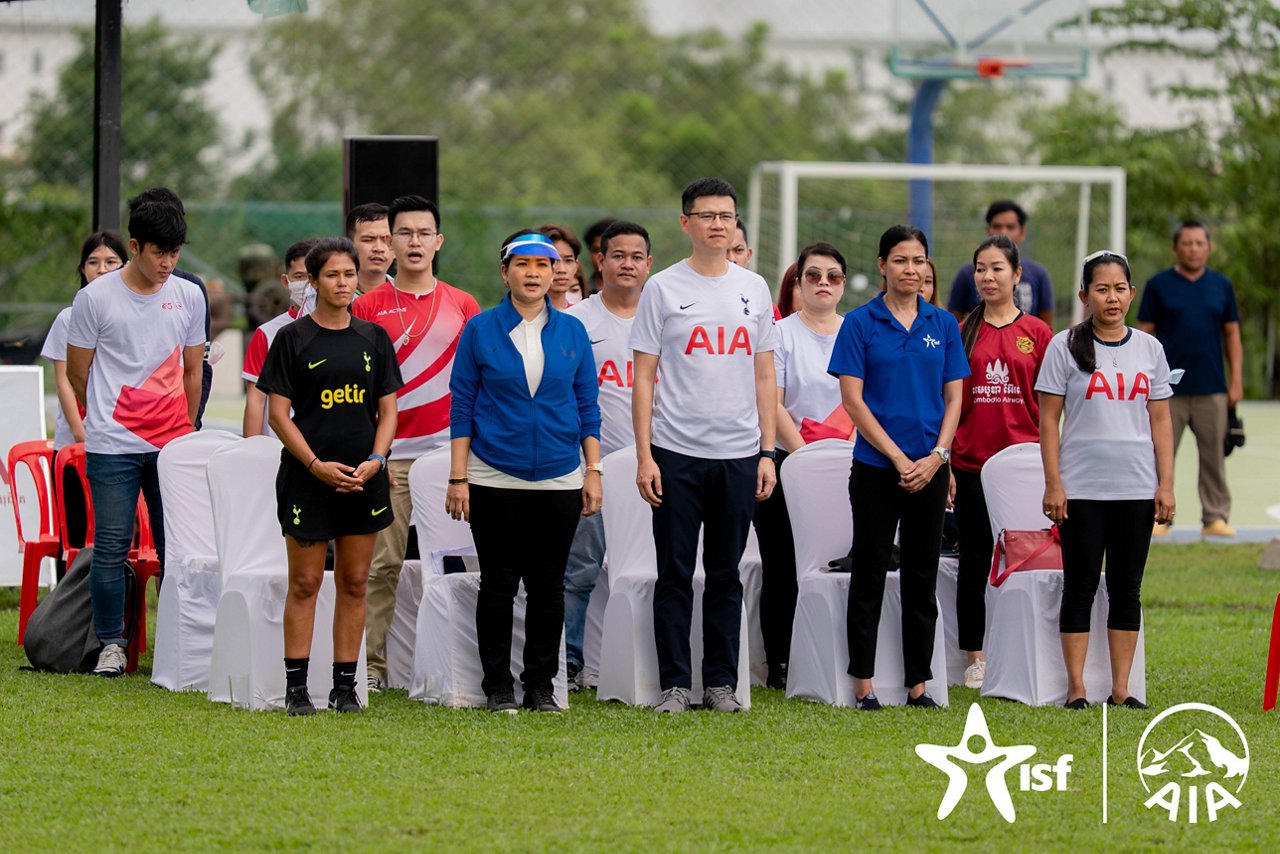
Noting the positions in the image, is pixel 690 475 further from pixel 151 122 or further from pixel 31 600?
pixel 151 122

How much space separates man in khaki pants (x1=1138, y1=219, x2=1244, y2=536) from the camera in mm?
11102

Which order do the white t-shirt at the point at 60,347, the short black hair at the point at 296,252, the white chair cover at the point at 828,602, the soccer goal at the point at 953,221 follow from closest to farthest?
the white chair cover at the point at 828,602 → the short black hair at the point at 296,252 → the white t-shirt at the point at 60,347 → the soccer goal at the point at 953,221

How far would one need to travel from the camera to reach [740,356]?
6.52 m

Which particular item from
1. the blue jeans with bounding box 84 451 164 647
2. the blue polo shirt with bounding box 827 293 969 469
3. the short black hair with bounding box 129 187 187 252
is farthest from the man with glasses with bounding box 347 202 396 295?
the blue polo shirt with bounding box 827 293 969 469

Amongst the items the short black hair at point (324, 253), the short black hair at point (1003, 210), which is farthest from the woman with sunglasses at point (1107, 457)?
the short black hair at point (1003, 210)

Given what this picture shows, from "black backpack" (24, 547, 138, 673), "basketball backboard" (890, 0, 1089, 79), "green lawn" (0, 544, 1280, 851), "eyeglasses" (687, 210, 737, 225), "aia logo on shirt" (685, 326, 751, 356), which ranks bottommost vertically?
"green lawn" (0, 544, 1280, 851)

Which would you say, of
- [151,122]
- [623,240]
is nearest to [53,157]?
[151,122]

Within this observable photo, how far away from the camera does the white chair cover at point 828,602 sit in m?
6.69

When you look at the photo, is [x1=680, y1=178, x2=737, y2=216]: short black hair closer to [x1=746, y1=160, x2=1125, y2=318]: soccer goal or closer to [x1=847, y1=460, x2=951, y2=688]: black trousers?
[x1=847, y1=460, x2=951, y2=688]: black trousers

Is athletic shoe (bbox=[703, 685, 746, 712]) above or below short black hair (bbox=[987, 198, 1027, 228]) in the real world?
below

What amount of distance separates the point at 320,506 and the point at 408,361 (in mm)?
906

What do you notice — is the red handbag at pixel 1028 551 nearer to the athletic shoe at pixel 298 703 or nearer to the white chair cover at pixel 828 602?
the white chair cover at pixel 828 602

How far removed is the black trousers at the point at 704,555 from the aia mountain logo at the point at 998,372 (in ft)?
3.70

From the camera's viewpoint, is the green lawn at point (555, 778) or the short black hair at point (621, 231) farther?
the short black hair at point (621, 231)
